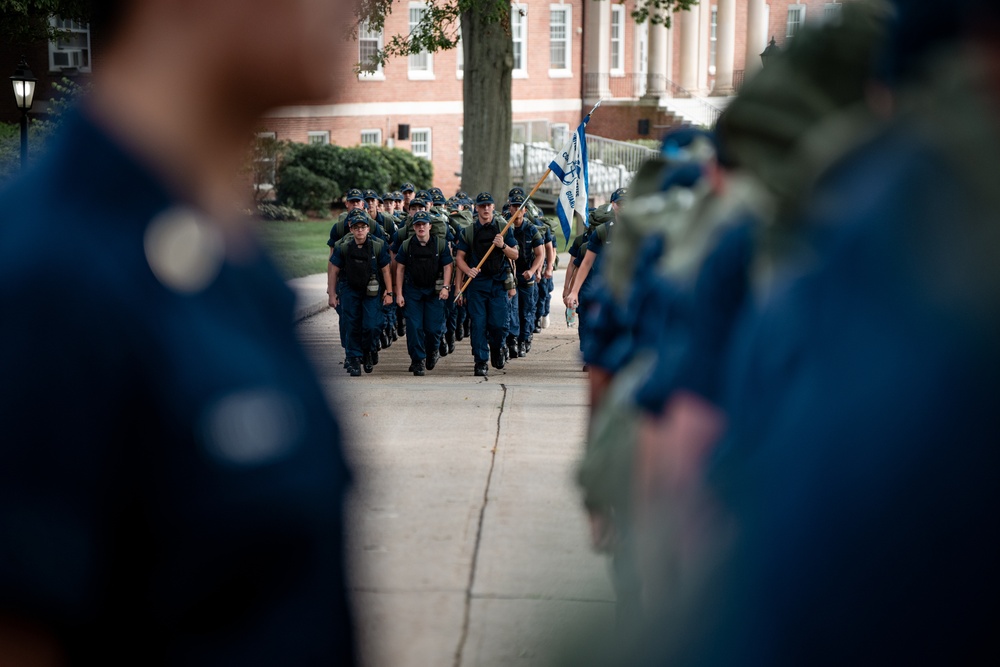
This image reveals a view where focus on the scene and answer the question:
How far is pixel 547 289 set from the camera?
67.2 feet

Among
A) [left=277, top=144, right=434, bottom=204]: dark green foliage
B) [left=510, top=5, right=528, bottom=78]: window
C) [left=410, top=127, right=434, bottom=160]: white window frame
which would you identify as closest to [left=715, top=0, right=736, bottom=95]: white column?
[left=510, top=5, right=528, bottom=78]: window

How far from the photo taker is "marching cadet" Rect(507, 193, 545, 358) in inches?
693

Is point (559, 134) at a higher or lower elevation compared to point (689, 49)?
lower

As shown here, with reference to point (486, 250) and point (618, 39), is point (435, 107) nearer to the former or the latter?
point (618, 39)

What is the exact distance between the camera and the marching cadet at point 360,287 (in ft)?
53.1

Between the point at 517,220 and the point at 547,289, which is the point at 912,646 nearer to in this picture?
the point at 517,220

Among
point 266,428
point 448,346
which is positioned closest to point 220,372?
point 266,428

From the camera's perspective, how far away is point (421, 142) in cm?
4425

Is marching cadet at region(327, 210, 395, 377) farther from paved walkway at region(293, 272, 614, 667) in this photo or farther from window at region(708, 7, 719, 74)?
window at region(708, 7, 719, 74)

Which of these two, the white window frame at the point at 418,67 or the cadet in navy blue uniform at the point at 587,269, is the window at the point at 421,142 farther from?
the cadet in navy blue uniform at the point at 587,269

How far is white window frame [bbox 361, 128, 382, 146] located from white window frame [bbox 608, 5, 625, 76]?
11363 millimetres

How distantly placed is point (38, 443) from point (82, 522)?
0.25 ft

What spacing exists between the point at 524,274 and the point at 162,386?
1664 cm

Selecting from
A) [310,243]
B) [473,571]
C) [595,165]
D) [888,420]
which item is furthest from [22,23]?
[888,420]
